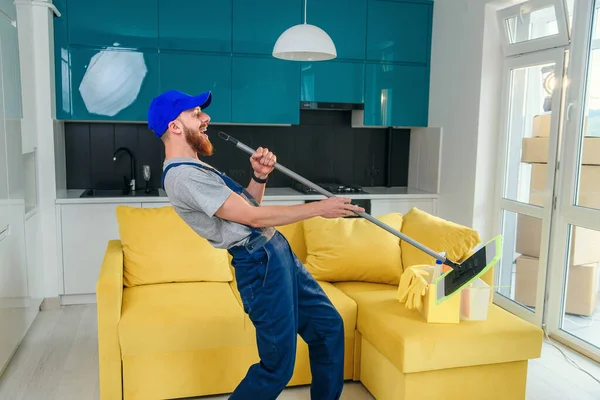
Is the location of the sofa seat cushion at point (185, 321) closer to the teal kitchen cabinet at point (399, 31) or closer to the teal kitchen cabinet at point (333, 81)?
the teal kitchen cabinet at point (333, 81)

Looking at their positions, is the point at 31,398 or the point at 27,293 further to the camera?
the point at 27,293

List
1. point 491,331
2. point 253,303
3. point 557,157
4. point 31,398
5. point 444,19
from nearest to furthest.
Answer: point 253,303 → point 491,331 → point 31,398 → point 557,157 → point 444,19

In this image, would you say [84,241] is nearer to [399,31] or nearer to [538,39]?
[399,31]

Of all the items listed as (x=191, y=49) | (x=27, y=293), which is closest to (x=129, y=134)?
(x=191, y=49)

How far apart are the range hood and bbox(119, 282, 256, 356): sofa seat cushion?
217 centimetres

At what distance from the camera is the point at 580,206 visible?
3.33 meters

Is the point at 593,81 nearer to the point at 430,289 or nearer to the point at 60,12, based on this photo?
the point at 430,289

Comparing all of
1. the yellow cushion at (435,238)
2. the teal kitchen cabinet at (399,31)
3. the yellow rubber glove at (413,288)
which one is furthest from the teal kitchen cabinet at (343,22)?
the yellow rubber glove at (413,288)

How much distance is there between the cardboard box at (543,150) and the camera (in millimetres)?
3254

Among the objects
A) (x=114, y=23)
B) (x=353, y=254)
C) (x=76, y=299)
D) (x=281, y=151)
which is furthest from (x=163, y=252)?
(x=281, y=151)

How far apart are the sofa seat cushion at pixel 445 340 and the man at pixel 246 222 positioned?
1.64 ft

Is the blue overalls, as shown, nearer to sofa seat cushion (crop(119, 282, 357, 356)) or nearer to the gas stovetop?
sofa seat cushion (crop(119, 282, 357, 356))

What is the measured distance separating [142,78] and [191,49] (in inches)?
16.7

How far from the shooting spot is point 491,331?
2.49 metres
